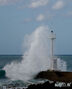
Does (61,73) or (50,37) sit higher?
(50,37)

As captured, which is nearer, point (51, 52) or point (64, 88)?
point (64, 88)

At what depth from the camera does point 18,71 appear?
41.1 metres

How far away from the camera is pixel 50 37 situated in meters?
37.1

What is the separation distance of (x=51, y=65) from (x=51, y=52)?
1.69m

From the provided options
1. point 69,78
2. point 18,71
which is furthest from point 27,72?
point 69,78

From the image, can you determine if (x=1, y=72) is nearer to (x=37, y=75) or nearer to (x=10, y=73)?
(x=10, y=73)

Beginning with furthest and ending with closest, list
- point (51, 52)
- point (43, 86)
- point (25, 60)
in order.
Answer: point (25, 60) → point (51, 52) → point (43, 86)

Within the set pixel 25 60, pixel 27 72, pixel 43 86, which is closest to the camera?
pixel 43 86

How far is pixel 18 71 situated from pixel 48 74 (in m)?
7.52

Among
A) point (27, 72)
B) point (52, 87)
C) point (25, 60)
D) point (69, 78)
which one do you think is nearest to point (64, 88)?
point (52, 87)

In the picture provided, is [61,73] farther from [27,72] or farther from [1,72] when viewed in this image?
[1,72]

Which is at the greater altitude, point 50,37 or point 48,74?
point 50,37

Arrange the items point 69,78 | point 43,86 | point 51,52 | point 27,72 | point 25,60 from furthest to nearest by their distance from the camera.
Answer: point 25,60 < point 27,72 < point 51,52 < point 69,78 < point 43,86

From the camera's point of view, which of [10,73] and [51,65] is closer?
[51,65]
